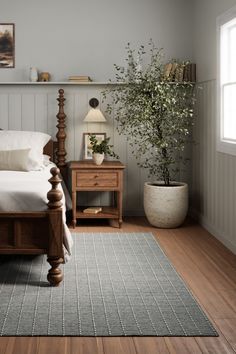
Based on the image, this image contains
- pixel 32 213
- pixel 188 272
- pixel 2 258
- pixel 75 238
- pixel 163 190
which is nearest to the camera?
pixel 32 213

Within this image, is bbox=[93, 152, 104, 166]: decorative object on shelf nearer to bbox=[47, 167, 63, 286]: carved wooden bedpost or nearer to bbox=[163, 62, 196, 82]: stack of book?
bbox=[163, 62, 196, 82]: stack of book

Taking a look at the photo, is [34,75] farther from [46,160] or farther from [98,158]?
[98,158]

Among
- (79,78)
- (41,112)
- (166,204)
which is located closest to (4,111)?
(41,112)

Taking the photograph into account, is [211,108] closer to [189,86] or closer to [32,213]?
[189,86]

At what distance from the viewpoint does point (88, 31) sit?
6.54m

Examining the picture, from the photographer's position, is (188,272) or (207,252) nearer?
(188,272)

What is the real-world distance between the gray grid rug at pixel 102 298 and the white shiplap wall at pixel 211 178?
2.32 feet

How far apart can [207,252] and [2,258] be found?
1.72 metres

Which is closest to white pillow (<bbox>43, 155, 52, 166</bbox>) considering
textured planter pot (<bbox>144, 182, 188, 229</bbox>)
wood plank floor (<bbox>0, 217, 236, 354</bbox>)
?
wood plank floor (<bbox>0, 217, 236, 354</bbox>)

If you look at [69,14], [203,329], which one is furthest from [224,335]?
[69,14]

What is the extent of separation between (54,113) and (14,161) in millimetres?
1286

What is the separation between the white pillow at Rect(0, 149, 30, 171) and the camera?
543 cm

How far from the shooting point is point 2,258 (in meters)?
4.70

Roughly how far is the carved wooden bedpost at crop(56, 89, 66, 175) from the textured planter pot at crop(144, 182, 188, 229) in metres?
1.07
